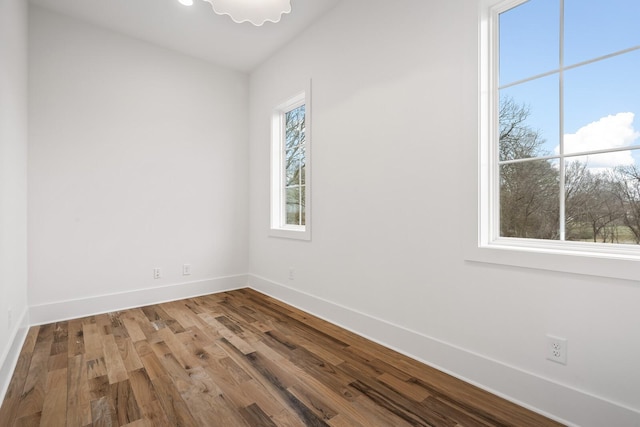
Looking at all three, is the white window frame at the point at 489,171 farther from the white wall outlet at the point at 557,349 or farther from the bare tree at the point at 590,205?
the white wall outlet at the point at 557,349

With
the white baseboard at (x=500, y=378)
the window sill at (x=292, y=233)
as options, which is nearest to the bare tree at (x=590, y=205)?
the white baseboard at (x=500, y=378)

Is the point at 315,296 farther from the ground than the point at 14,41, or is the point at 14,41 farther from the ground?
the point at 14,41

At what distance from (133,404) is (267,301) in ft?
5.98

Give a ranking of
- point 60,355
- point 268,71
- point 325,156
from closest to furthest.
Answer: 1. point 60,355
2. point 325,156
3. point 268,71

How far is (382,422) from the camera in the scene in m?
1.48

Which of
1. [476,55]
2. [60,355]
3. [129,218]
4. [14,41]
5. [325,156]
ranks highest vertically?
[14,41]

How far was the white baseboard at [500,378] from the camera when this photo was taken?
4.54 ft

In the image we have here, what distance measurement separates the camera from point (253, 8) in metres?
1.99

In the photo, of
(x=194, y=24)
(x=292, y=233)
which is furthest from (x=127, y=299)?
(x=194, y=24)

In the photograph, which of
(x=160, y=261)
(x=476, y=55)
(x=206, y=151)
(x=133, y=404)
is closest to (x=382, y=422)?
(x=133, y=404)

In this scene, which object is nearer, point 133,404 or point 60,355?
point 133,404

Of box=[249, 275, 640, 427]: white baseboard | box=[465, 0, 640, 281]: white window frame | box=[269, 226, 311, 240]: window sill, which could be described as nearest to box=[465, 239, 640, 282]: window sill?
box=[465, 0, 640, 281]: white window frame

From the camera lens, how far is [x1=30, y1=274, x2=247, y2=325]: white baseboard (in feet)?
9.19

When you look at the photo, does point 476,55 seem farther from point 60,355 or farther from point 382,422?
point 60,355
